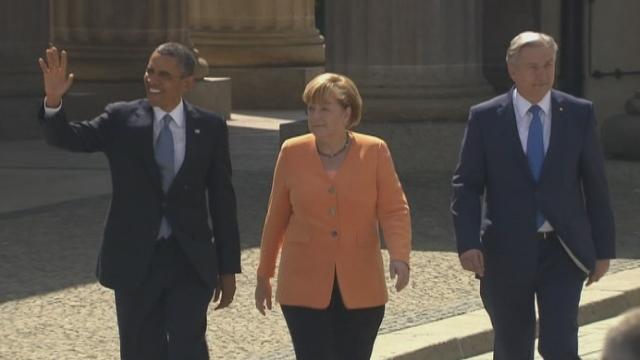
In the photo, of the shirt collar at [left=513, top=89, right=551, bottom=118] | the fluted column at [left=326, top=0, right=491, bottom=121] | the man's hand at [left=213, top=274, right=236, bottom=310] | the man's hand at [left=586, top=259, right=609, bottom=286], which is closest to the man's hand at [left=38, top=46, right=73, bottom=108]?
the man's hand at [left=213, top=274, right=236, bottom=310]

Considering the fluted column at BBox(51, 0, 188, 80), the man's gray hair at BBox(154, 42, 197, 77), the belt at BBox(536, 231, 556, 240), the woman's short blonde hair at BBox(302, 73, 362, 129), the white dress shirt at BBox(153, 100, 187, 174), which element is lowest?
the fluted column at BBox(51, 0, 188, 80)

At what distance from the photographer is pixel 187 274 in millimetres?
6820

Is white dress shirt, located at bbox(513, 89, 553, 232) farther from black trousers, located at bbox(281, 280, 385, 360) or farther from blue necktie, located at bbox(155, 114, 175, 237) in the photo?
blue necktie, located at bbox(155, 114, 175, 237)

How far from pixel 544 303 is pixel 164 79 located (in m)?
1.66

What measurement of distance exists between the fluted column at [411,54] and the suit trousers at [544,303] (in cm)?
999

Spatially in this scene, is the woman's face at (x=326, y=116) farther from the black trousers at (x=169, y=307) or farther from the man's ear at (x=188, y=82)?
the black trousers at (x=169, y=307)

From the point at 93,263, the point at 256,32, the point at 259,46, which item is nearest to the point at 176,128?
the point at 93,263

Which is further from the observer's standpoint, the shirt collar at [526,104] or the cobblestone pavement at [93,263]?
the cobblestone pavement at [93,263]

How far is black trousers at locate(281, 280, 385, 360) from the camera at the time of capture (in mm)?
6570

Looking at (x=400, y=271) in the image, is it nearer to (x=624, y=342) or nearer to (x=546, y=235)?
(x=546, y=235)

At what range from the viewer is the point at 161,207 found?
6773 millimetres

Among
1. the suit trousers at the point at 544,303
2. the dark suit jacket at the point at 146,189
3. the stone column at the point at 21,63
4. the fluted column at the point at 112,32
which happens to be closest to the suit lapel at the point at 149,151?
the dark suit jacket at the point at 146,189

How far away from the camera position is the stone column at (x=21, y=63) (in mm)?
21328

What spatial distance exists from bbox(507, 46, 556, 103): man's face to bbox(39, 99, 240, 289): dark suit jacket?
1.13 meters
